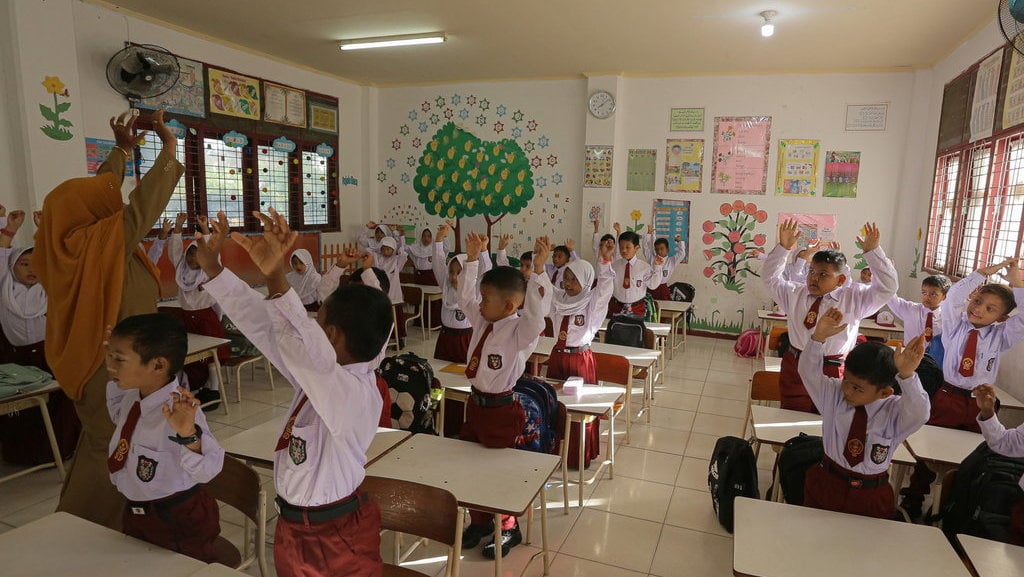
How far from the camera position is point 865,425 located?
2.01 meters

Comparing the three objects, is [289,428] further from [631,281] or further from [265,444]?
[631,281]

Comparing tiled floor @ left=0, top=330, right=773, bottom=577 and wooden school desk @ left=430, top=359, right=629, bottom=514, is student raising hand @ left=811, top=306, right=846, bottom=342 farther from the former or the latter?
tiled floor @ left=0, top=330, right=773, bottom=577

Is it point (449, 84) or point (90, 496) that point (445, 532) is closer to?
point (90, 496)

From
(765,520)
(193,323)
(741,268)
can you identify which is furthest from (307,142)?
(765,520)

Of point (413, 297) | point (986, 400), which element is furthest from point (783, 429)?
point (413, 297)

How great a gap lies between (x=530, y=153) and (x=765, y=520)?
6.40 m

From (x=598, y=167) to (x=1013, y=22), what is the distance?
16.9 ft

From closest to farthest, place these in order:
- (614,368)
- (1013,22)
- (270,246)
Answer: (270,246), (1013,22), (614,368)

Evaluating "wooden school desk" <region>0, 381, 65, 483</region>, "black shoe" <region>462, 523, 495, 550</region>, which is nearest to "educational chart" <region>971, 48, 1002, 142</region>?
"black shoe" <region>462, 523, 495, 550</region>

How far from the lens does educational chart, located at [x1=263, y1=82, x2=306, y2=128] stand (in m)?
6.54

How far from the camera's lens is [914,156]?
6.20 meters

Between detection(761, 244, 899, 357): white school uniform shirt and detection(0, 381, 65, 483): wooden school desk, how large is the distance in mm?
4226

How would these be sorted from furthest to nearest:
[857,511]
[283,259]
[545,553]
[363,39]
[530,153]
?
[530,153]
[363,39]
[545,553]
[857,511]
[283,259]

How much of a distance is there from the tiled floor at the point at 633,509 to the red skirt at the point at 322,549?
1151 mm
